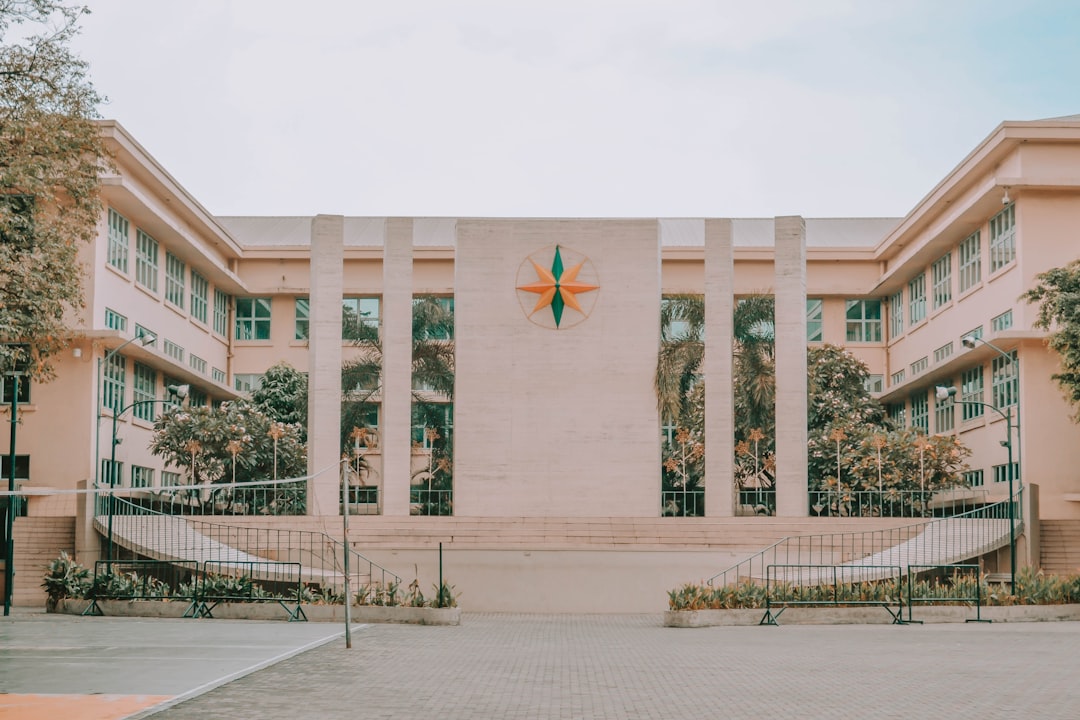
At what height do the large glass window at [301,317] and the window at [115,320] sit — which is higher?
the large glass window at [301,317]

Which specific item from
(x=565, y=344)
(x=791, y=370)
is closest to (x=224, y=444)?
(x=565, y=344)

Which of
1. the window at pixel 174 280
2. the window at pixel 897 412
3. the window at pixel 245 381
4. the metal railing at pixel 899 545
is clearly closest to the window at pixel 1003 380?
the metal railing at pixel 899 545

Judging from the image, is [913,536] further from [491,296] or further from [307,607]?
[307,607]

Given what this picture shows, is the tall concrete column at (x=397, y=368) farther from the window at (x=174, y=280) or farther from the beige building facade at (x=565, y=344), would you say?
the window at (x=174, y=280)

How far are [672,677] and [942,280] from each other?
4244 cm

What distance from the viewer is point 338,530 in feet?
118

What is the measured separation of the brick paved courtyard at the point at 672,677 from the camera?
13578 mm

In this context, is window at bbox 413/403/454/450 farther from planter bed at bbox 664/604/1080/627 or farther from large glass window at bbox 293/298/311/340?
planter bed at bbox 664/604/1080/627

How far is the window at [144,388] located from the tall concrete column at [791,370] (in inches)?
956

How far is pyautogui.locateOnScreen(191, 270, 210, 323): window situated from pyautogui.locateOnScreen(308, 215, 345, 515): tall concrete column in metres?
19.5

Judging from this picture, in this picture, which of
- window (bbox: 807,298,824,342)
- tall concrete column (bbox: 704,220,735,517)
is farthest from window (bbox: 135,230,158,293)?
window (bbox: 807,298,824,342)

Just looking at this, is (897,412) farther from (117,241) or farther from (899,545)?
(117,241)

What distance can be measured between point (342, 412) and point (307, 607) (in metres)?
17.1

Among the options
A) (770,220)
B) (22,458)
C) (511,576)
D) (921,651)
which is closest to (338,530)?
(511,576)
